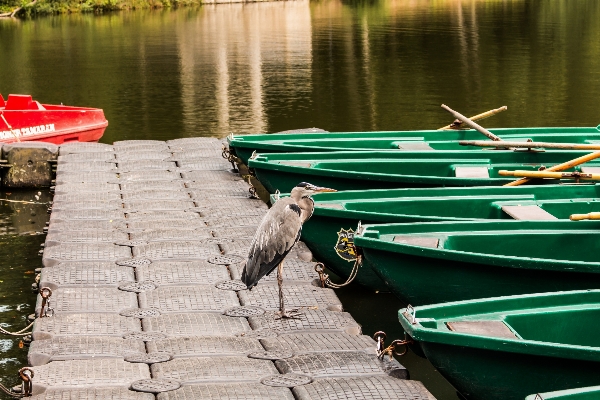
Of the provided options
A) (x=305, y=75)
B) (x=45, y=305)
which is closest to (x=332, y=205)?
(x=45, y=305)

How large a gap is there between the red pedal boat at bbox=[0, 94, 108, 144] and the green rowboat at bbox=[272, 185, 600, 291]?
8211 millimetres

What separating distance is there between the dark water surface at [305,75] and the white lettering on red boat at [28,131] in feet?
7.32

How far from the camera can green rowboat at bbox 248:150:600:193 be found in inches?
462

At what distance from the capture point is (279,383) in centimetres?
693

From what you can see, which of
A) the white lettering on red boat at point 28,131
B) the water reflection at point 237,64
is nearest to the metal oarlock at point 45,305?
the white lettering on red boat at point 28,131

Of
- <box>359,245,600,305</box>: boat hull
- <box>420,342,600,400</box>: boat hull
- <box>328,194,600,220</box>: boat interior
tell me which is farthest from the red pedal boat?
<box>420,342,600,400</box>: boat hull

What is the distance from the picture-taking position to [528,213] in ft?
32.8

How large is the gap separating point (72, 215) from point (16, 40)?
118 feet

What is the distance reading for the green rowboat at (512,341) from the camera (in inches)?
250

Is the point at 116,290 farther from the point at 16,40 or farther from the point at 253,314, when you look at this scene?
the point at 16,40

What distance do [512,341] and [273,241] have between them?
8.46 feet

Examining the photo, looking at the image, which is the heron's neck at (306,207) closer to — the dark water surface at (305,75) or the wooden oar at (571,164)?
the dark water surface at (305,75)

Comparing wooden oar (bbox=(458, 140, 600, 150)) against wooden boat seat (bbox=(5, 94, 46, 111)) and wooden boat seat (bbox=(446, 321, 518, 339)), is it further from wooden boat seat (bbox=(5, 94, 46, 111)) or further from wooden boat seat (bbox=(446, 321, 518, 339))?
wooden boat seat (bbox=(5, 94, 46, 111))

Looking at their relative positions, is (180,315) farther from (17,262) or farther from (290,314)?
(17,262)
